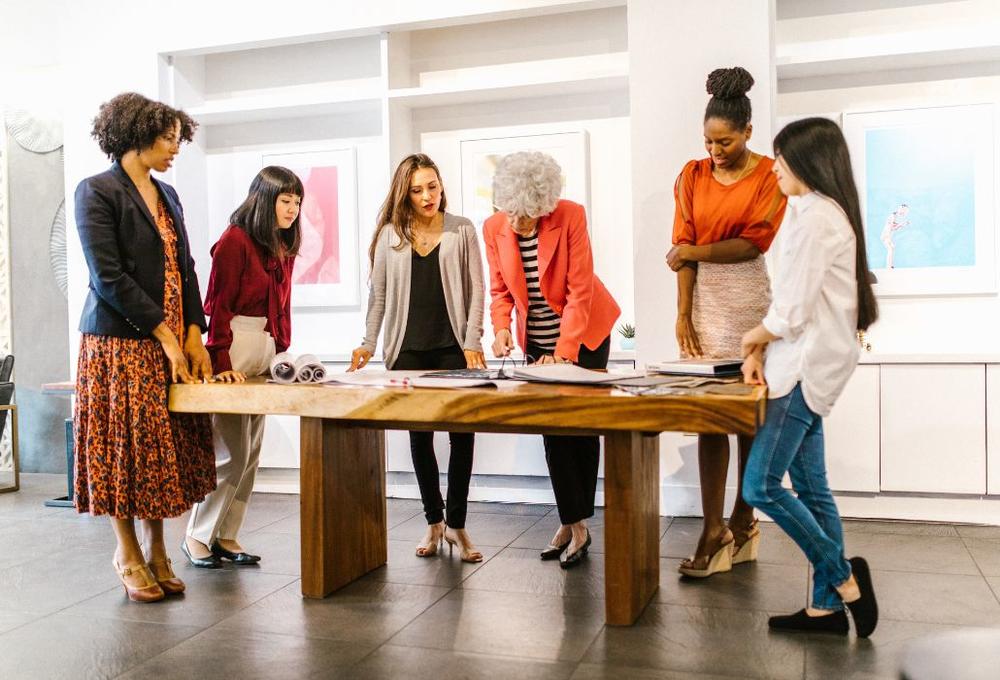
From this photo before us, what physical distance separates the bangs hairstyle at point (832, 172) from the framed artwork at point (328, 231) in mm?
3168

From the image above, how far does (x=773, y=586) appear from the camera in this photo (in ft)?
10.5

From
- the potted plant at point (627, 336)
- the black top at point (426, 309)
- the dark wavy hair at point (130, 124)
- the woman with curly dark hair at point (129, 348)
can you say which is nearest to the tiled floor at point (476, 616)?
the woman with curly dark hair at point (129, 348)

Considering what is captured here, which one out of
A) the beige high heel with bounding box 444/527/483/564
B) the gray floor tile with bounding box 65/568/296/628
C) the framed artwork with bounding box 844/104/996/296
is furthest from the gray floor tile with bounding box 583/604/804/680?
the framed artwork with bounding box 844/104/996/296

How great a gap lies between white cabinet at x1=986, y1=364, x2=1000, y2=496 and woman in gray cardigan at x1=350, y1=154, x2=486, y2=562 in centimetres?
219

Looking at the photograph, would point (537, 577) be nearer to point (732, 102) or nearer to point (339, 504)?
point (339, 504)

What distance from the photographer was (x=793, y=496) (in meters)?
2.61

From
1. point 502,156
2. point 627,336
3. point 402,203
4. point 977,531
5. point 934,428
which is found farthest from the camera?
point 502,156

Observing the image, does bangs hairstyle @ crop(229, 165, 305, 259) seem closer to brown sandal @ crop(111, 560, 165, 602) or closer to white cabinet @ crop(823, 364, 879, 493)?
brown sandal @ crop(111, 560, 165, 602)

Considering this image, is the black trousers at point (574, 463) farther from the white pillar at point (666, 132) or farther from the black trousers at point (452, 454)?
the white pillar at point (666, 132)

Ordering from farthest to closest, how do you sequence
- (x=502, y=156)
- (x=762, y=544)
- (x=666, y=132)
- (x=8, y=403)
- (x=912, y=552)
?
(x=8, y=403) < (x=502, y=156) < (x=666, y=132) < (x=762, y=544) < (x=912, y=552)

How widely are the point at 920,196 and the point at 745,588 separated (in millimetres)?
2289

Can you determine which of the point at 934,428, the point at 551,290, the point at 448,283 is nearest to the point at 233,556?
the point at 448,283

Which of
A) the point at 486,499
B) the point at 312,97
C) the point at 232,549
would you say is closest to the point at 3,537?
the point at 232,549

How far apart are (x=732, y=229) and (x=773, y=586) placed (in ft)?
4.00
